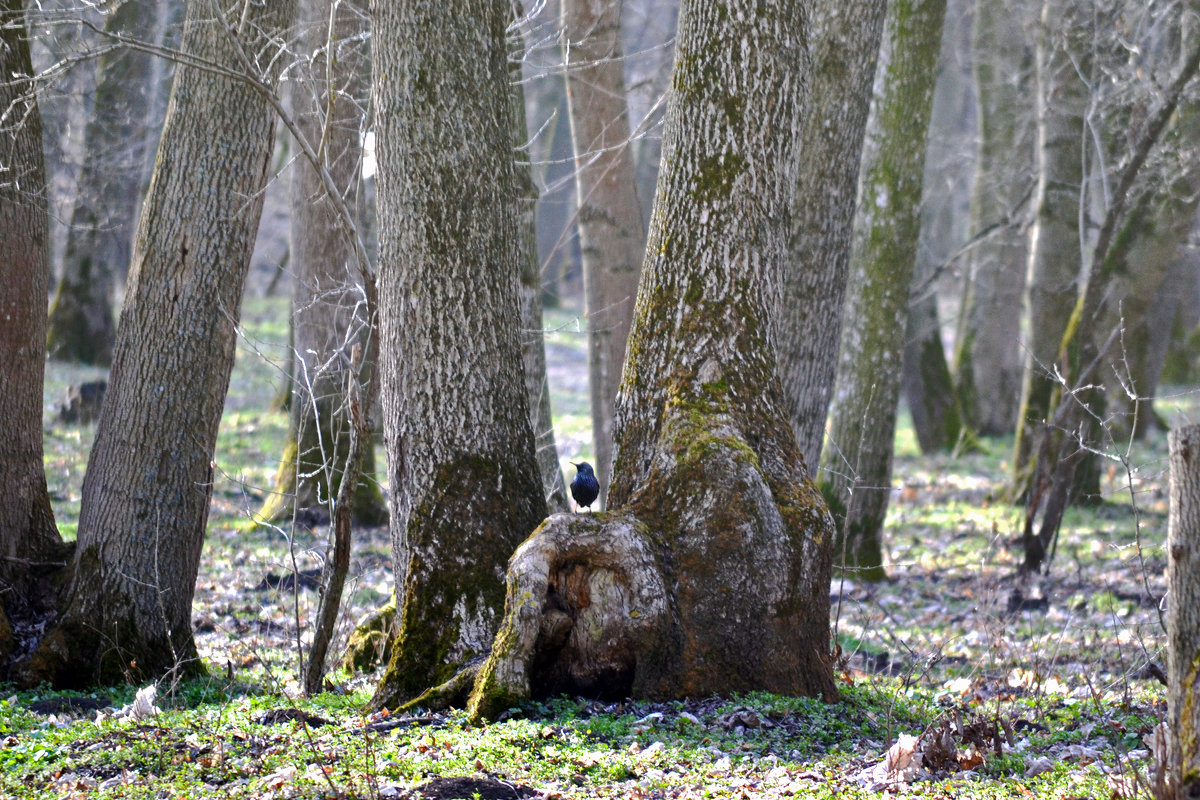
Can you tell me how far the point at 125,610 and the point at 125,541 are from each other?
41cm

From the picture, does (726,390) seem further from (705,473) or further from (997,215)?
(997,215)

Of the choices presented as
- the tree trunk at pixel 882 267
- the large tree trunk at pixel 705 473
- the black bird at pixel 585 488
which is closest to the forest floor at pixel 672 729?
the large tree trunk at pixel 705 473

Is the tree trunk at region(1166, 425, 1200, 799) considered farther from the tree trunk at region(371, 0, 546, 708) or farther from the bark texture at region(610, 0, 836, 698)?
the tree trunk at region(371, 0, 546, 708)

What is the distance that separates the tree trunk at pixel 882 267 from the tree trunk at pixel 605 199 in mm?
2087

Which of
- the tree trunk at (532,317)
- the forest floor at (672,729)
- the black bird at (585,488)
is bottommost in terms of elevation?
the forest floor at (672,729)

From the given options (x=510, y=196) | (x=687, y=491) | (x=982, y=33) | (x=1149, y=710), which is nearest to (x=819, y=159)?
(x=510, y=196)

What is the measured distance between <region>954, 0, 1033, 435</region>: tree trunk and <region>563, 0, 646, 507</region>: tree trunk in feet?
26.7

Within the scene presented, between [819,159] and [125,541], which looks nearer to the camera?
[125,541]

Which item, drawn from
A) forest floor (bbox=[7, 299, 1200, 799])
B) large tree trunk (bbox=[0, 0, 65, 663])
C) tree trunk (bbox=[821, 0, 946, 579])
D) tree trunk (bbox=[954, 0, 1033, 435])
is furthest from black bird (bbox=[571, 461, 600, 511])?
tree trunk (bbox=[954, 0, 1033, 435])

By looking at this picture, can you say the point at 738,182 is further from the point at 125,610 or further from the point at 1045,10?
the point at 1045,10

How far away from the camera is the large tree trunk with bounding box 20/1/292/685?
6195 millimetres

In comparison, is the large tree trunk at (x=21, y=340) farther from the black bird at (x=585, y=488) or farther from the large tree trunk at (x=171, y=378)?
the black bird at (x=585, y=488)

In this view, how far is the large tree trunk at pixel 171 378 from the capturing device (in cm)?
620

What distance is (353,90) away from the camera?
33.3ft
